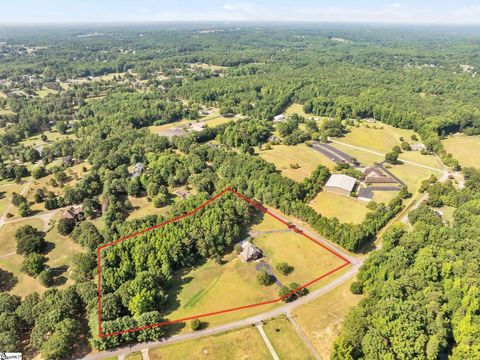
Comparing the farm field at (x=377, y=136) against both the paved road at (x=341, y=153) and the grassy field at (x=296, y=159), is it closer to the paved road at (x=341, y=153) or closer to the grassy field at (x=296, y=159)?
the paved road at (x=341, y=153)

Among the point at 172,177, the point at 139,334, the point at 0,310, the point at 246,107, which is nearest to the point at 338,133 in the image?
the point at 246,107

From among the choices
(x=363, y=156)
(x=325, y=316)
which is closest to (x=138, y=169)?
(x=325, y=316)

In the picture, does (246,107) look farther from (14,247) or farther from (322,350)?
(322,350)

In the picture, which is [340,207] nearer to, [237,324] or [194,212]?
[194,212]

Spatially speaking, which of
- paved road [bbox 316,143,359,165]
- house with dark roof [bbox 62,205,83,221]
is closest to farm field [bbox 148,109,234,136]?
paved road [bbox 316,143,359,165]

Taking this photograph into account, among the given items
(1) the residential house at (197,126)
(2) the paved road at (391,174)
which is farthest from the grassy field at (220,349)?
(1) the residential house at (197,126)
